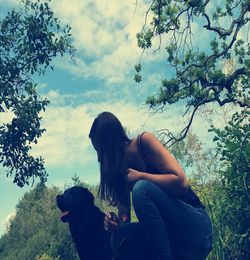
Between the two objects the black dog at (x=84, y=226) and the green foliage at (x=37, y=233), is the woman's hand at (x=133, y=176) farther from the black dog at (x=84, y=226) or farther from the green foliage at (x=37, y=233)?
the green foliage at (x=37, y=233)

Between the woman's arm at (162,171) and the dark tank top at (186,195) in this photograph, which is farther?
the dark tank top at (186,195)

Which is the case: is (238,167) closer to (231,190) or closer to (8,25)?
(231,190)

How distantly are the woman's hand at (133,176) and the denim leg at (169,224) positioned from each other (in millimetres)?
74

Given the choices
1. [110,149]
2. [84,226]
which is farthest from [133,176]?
[84,226]

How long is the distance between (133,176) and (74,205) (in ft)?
2.78

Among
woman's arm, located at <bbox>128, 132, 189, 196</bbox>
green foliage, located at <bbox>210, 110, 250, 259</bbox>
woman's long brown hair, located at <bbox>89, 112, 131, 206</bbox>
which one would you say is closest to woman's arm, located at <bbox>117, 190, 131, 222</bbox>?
woman's long brown hair, located at <bbox>89, 112, 131, 206</bbox>

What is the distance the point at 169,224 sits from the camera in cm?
259

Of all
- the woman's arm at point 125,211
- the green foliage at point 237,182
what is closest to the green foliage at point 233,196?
the green foliage at point 237,182

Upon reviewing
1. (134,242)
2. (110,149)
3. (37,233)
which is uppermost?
(37,233)

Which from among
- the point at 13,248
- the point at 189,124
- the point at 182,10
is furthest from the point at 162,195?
the point at 13,248

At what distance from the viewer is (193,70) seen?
44.9ft

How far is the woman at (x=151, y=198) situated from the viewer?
99.5 inches

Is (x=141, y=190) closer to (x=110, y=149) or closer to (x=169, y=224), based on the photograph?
(x=169, y=224)

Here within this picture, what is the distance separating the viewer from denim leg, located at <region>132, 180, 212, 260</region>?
2.50m
